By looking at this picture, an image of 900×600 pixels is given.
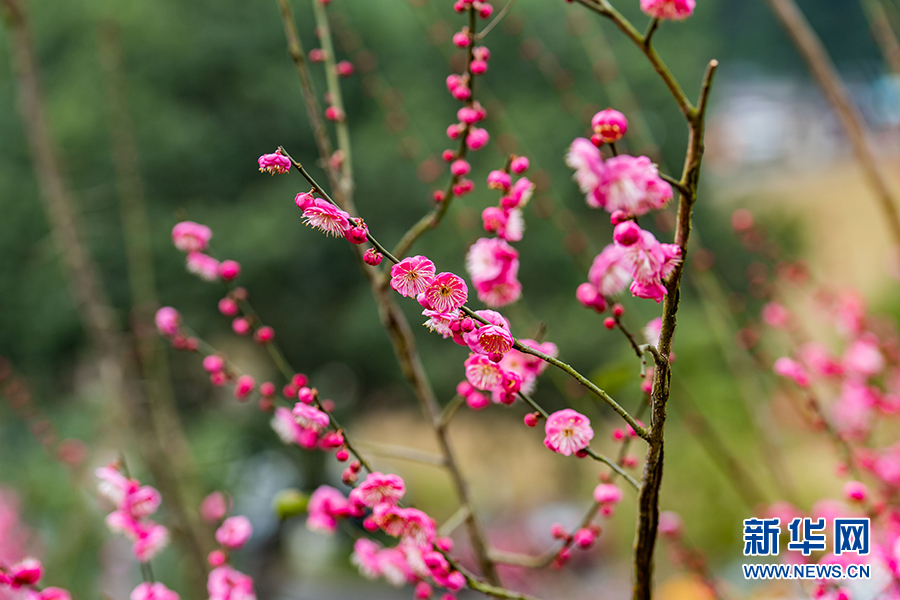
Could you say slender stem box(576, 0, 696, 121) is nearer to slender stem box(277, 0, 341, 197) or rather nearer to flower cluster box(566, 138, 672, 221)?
flower cluster box(566, 138, 672, 221)

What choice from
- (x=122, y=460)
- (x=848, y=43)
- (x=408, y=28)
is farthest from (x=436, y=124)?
(x=848, y=43)

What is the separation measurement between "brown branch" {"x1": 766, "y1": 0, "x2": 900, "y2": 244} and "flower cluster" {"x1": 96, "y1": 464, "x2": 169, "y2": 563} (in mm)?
858

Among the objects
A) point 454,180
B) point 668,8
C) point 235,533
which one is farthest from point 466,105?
point 235,533

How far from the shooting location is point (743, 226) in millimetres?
913

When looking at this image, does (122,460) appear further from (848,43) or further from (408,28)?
(848,43)

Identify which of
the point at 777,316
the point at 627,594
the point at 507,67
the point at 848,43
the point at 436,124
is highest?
the point at 848,43

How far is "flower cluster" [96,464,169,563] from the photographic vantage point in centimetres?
65

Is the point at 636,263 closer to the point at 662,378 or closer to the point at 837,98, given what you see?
the point at 662,378

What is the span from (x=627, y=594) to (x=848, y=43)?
31.5ft

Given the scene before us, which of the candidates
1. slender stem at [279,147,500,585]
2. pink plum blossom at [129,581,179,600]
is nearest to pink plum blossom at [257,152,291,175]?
slender stem at [279,147,500,585]

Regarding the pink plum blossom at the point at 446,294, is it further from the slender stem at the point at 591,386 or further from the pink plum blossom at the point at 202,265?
the pink plum blossom at the point at 202,265

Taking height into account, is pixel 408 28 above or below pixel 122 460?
above

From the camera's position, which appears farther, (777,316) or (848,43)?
(848,43)

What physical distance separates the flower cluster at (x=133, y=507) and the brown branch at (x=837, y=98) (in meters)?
0.86
